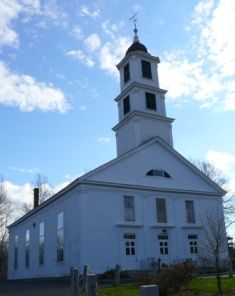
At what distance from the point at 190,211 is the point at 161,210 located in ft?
10.0

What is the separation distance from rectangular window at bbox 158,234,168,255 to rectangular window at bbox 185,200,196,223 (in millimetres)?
2893

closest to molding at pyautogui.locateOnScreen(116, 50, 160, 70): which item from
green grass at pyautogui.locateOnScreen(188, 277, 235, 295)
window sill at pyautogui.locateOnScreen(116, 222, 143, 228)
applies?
window sill at pyautogui.locateOnScreen(116, 222, 143, 228)

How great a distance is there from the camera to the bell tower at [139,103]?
123ft

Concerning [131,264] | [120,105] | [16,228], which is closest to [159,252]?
[131,264]

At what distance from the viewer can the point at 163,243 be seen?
111 ft

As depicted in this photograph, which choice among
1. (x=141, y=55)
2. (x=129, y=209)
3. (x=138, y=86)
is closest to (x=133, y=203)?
(x=129, y=209)

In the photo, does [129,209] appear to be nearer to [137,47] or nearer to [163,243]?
[163,243]

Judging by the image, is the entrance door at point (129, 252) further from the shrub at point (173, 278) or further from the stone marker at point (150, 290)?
the stone marker at point (150, 290)

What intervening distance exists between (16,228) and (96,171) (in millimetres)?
21677

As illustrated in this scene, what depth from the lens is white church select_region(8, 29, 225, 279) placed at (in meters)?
31.3

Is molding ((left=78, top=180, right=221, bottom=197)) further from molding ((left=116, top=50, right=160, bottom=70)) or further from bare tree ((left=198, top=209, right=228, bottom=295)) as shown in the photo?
molding ((left=116, top=50, right=160, bottom=70))

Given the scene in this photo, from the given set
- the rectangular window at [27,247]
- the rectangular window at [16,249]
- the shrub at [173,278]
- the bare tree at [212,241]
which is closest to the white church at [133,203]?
the bare tree at [212,241]

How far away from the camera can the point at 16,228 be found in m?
49.9

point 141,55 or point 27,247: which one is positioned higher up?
point 141,55
